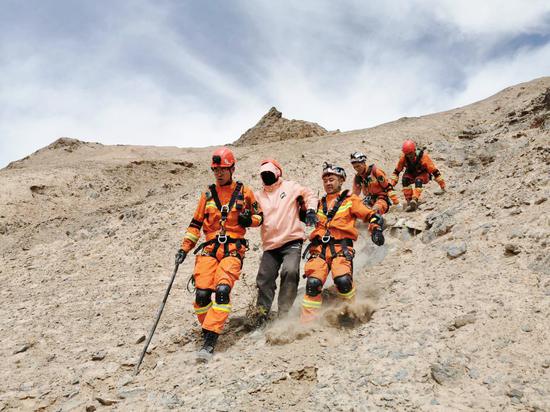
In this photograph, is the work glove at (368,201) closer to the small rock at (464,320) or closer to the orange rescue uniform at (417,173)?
the orange rescue uniform at (417,173)

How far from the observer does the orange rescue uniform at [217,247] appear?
18.8 ft

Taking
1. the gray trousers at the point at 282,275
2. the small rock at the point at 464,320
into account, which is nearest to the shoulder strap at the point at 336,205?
the gray trousers at the point at 282,275

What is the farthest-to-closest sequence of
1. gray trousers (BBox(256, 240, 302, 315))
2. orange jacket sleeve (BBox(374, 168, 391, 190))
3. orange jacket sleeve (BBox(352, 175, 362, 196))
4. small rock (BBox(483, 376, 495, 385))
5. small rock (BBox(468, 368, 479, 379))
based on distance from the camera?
orange jacket sleeve (BBox(352, 175, 362, 196)) → orange jacket sleeve (BBox(374, 168, 391, 190)) → gray trousers (BBox(256, 240, 302, 315)) → small rock (BBox(468, 368, 479, 379)) → small rock (BBox(483, 376, 495, 385))

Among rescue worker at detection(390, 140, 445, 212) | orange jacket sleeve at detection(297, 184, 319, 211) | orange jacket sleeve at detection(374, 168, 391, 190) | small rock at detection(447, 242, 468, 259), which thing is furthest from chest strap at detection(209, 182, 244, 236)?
rescue worker at detection(390, 140, 445, 212)

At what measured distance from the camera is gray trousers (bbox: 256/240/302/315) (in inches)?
242

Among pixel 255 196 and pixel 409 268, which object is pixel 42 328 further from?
pixel 409 268

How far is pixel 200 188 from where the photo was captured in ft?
45.9

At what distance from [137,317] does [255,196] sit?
10.0ft

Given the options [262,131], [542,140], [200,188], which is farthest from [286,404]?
[262,131]

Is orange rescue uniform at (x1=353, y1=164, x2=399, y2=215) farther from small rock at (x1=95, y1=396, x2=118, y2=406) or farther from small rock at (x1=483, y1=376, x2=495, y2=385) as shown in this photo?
small rock at (x1=95, y1=396, x2=118, y2=406)

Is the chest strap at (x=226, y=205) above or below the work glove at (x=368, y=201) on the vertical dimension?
above

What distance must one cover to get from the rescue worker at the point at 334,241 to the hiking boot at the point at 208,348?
3.74ft

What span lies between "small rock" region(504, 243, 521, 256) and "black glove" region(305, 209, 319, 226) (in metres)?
2.36

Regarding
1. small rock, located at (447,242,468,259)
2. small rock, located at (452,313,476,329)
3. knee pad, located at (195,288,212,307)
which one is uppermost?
small rock, located at (447,242,468,259)
